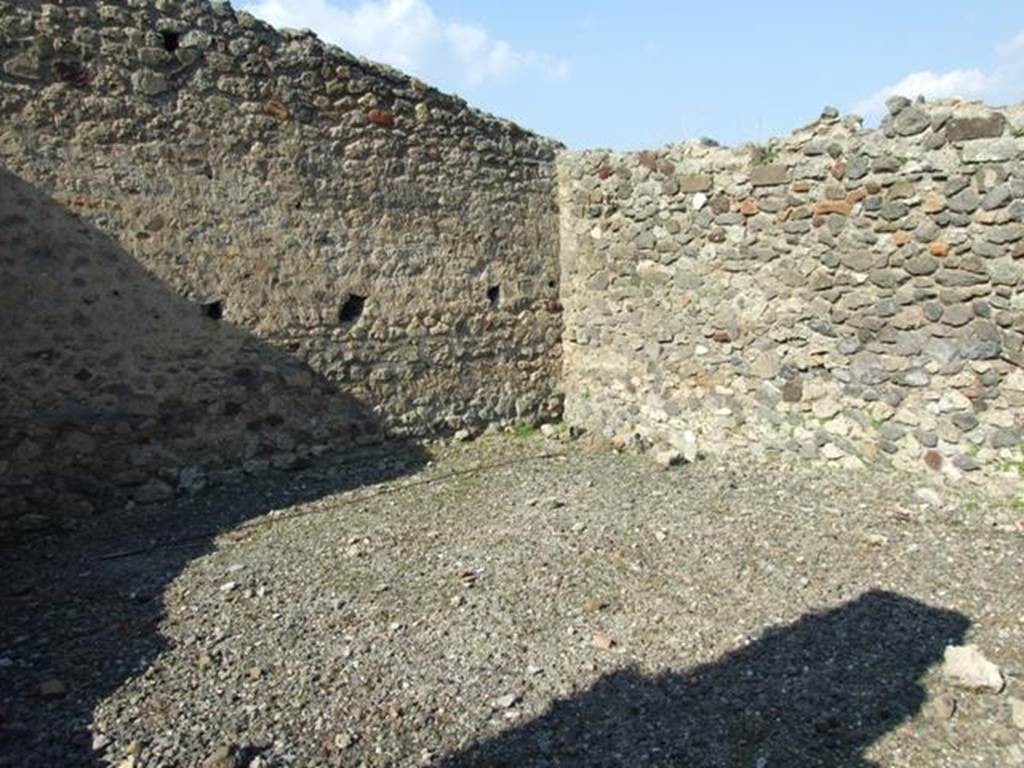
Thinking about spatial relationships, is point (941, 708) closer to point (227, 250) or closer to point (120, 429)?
point (120, 429)

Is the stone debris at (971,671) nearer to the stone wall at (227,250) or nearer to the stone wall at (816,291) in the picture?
the stone wall at (816,291)

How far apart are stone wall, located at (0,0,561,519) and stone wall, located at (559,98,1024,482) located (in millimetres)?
1056

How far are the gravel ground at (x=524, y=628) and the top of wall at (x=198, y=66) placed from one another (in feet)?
9.49

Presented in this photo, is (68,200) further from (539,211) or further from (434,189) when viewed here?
(539,211)

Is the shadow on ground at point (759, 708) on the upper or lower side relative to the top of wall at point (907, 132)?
lower

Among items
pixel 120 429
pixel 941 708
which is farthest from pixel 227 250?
pixel 941 708

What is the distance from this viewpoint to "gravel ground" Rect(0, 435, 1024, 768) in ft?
10.3

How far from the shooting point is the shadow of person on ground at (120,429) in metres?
4.90

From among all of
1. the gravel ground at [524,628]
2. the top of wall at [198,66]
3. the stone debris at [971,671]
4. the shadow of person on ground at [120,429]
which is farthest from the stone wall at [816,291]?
the shadow of person on ground at [120,429]

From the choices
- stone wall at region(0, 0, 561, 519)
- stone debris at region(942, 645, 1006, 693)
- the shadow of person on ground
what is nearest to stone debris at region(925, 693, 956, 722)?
stone debris at region(942, 645, 1006, 693)

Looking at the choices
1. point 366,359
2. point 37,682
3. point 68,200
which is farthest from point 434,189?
point 37,682

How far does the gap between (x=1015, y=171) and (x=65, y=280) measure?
616 cm

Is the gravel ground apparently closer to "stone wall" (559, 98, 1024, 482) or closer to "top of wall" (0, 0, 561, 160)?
"stone wall" (559, 98, 1024, 482)

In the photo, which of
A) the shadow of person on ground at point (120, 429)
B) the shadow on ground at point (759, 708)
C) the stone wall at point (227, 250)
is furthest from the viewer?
the stone wall at point (227, 250)
